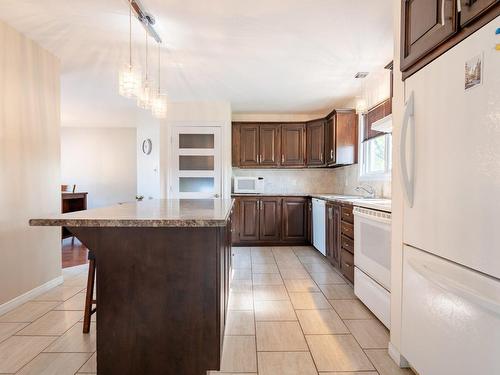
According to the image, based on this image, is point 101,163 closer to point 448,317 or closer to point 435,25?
point 435,25

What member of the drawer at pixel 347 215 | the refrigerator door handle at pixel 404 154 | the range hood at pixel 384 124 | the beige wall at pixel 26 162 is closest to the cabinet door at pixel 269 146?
the drawer at pixel 347 215

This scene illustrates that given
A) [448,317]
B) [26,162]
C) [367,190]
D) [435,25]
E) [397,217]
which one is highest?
[435,25]

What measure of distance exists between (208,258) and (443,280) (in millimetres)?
1063

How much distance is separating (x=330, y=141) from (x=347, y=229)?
6.72 ft

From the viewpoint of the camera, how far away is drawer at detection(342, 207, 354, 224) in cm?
288

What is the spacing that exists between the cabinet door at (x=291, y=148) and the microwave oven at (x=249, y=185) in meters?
0.56

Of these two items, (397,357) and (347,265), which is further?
(347,265)

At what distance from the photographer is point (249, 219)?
486 cm

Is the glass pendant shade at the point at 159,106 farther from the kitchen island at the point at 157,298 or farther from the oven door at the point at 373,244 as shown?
the oven door at the point at 373,244

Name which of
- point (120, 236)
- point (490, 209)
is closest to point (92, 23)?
point (120, 236)

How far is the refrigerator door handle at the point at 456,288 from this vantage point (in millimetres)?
996

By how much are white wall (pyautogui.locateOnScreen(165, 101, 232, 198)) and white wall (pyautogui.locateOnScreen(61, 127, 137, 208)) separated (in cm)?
261

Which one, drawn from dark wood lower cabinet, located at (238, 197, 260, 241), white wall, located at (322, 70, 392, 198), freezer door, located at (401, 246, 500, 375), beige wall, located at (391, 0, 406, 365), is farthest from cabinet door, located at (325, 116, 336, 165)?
freezer door, located at (401, 246, 500, 375)

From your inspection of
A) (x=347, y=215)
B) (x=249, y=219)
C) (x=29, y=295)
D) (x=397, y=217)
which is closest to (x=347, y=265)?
(x=347, y=215)
